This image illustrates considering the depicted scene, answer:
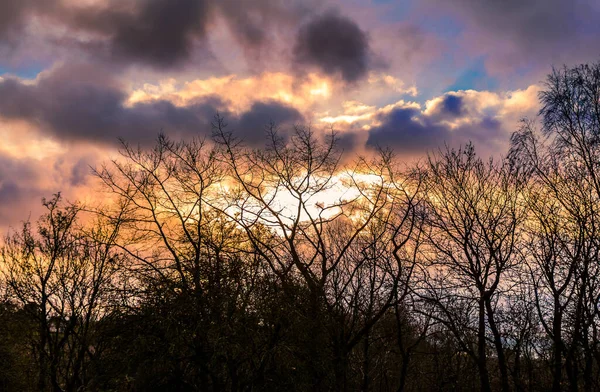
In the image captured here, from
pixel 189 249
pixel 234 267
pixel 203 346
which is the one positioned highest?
pixel 189 249

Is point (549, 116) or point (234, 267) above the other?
point (549, 116)

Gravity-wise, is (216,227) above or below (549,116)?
below

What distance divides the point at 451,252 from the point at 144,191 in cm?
1466

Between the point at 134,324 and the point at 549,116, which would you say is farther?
the point at 549,116

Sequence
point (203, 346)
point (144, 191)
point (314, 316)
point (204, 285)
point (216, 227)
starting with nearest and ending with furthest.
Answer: point (203, 346) < point (204, 285) < point (314, 316) < point (216, 227) < point (144, 191)

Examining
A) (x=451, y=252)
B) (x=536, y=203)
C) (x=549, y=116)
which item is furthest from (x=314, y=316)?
(x=549, y=116)

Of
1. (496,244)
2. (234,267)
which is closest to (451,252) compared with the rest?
(496,244)

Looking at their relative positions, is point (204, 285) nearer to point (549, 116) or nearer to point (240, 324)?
point (240, 324)

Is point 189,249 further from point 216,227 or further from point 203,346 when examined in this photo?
point 203,346

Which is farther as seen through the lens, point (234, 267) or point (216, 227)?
point (216, 227)

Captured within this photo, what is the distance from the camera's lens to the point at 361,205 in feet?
81.1

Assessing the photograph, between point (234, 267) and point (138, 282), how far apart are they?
323cm

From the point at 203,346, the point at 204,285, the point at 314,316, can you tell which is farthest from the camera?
the point at 314,316

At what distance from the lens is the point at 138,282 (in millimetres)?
16281
